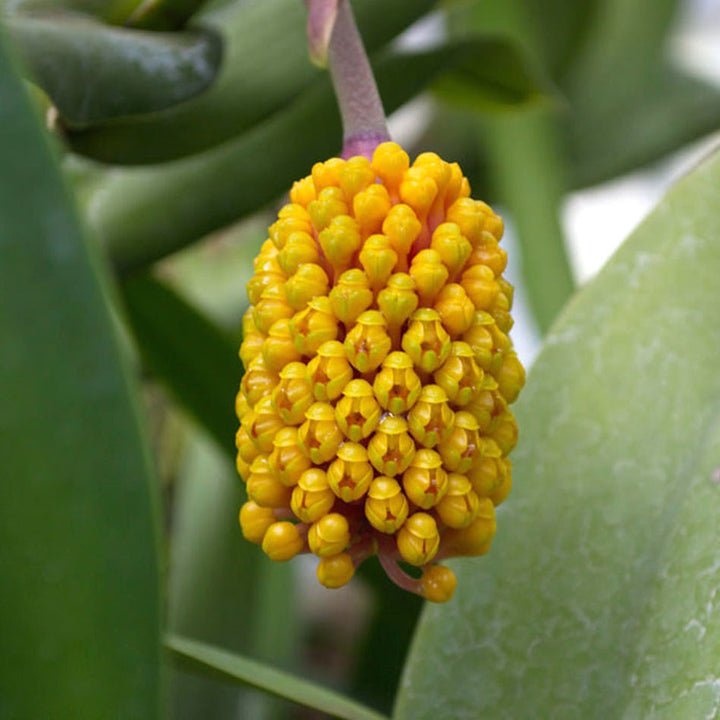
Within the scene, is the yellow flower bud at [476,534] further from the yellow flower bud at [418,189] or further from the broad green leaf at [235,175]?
the broad green leaf at [235,175]

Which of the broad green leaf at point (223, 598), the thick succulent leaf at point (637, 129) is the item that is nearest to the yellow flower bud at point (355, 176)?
the broad green leaf at point (223, 598)

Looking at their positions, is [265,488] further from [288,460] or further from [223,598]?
[223,598]

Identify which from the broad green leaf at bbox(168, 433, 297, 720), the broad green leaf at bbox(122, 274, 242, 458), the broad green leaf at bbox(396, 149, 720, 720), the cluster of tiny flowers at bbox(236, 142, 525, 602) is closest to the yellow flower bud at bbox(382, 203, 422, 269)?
the cluster of tiny flowers at bbox(236, 142, 525, 602)

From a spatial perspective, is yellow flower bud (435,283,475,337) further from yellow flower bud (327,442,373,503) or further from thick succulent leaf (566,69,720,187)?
thick succulent leaf (566,69,720,187)

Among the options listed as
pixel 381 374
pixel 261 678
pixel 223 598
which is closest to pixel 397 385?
pixel 381 374

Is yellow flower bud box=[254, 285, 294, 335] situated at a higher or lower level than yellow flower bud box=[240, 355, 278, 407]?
higher

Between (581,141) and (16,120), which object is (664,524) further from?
(581,141)
